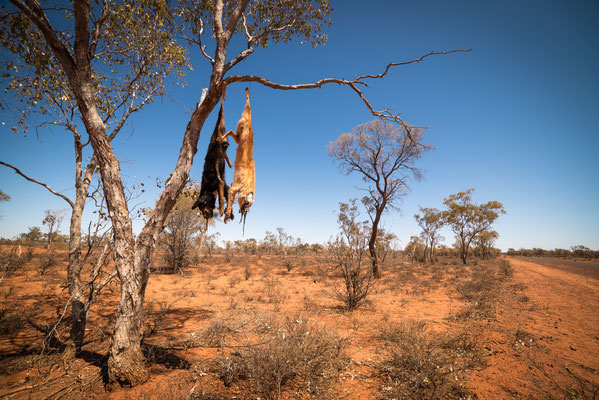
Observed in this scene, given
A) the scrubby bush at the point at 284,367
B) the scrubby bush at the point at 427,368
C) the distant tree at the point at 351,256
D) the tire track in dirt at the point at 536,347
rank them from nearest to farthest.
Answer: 1. the scrubby bush at the point at 427,368
2. the scrubby bush at the point at 284,367
3. the tire track in dirt at the point at 536,347
4. the distant tree at the point at 351,256

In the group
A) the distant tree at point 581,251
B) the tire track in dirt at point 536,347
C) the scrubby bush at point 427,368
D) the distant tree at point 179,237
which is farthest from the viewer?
the distant tree at point 581,251

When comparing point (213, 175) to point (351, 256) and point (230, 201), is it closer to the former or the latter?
point (230, 201)

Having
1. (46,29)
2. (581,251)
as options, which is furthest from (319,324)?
(581,251)

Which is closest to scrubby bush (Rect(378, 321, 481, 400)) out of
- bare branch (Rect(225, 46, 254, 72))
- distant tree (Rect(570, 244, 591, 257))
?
bare branch (Rect(225, 46, 254, 72))

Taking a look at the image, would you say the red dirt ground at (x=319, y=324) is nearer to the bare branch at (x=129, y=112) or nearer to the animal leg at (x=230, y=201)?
the animal leg at (x=230, y=201)

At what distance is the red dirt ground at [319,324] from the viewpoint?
11.0 feet

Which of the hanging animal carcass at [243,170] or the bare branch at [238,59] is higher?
the bare branch at [238,59]

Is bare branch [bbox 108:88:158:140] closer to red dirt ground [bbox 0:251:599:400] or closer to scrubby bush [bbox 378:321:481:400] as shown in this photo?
red dirt ground [bbox 0:251:599:400]

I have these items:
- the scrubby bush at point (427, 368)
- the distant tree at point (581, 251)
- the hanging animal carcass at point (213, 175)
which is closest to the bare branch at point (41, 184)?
the hanging animal carcass at point (213, 175)

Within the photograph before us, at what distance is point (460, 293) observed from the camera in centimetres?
1048

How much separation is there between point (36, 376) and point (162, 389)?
87.4 inches

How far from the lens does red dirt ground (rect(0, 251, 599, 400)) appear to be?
3.36 metres

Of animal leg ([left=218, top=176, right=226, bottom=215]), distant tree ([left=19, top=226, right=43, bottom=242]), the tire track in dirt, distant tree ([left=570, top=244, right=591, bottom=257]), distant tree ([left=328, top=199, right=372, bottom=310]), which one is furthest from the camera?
distant tree ([left=570, top=244, right=591, bottom=257])

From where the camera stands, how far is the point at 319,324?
6.32 metres
